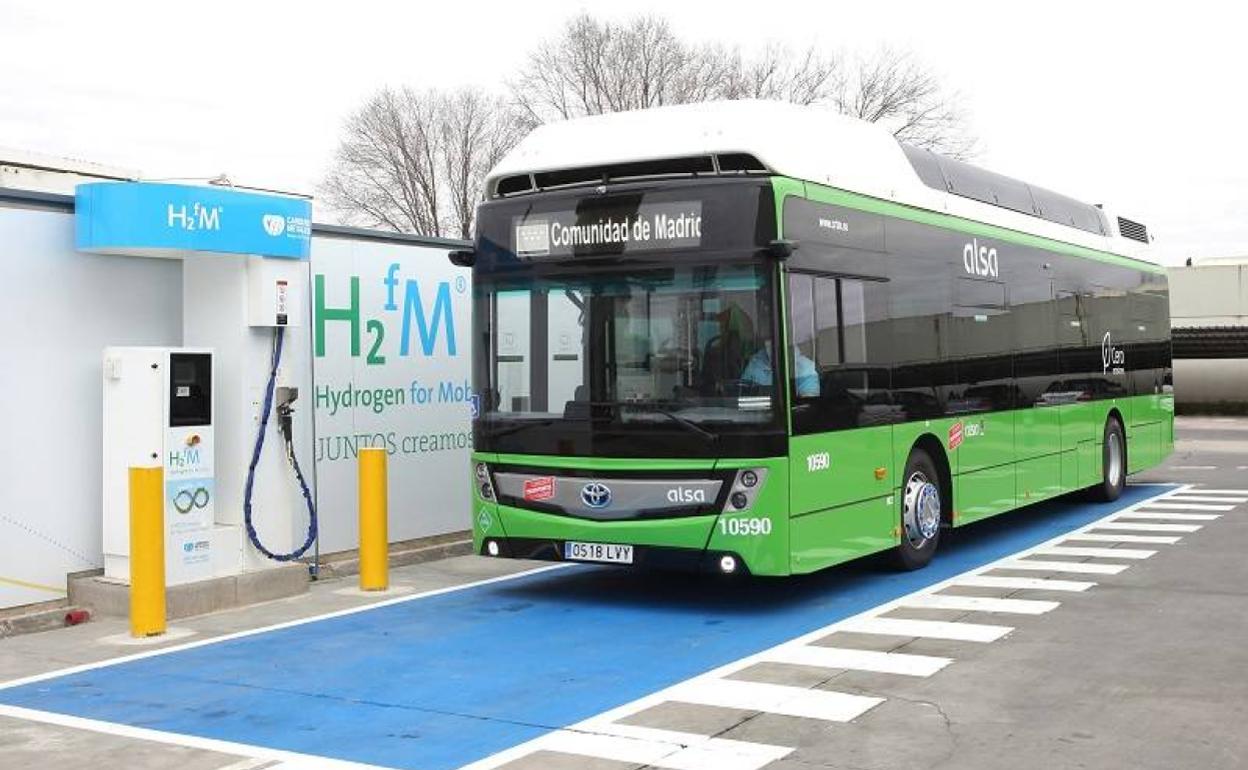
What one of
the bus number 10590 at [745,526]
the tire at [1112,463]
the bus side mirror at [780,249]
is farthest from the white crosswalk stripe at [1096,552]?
the bus side mirror at [780,249]

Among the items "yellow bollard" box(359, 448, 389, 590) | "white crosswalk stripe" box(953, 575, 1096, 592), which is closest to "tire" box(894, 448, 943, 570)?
"white crosswalk stripe" box(953, 575, 1096, 592)

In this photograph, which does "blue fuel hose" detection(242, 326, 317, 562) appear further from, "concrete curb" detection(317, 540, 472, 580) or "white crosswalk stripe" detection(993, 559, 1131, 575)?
"white crosswalk stripe" detection(993, 559, 1131, 575)

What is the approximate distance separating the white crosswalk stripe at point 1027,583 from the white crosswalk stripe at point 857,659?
109 inches

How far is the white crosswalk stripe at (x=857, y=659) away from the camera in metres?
7.56

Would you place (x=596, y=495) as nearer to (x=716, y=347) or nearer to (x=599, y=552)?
(x=599, y=552)

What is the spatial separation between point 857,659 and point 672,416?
7.07ft

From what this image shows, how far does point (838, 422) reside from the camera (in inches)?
378

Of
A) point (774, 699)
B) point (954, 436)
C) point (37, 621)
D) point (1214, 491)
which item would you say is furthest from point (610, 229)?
point (1214, 491)

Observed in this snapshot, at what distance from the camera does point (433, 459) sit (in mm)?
13266

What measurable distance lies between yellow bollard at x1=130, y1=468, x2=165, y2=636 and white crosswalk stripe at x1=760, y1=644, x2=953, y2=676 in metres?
4.11

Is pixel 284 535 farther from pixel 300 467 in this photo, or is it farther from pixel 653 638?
pixel 653 638

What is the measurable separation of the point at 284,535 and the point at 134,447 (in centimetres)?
153

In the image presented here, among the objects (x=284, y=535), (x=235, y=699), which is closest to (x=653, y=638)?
(x=235, y=699)

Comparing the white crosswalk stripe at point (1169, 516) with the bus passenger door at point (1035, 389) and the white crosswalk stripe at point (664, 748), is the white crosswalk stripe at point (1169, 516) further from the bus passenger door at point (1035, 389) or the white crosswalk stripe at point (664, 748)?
the white crosswalk stripe at point (664, 748)
